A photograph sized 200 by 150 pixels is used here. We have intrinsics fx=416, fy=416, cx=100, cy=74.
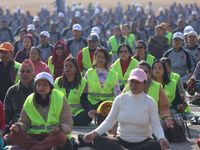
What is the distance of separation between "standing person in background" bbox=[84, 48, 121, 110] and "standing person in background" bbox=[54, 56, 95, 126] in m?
0.61

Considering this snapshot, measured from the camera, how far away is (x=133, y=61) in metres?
8.29

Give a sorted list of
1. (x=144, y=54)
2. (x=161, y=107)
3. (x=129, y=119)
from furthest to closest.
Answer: (x=144, y=54), (x=161, y=107), (x=129, y=119)

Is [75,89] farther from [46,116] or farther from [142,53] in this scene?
[142,53]

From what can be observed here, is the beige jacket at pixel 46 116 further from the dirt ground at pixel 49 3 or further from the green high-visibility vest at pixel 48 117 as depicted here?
the dirt ground at pixel 49 3

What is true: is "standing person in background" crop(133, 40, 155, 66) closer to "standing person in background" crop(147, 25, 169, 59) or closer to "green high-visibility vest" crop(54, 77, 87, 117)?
"green high-visibility vest" crop(54, 77, 87, 117)

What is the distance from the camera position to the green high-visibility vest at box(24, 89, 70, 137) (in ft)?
16.3

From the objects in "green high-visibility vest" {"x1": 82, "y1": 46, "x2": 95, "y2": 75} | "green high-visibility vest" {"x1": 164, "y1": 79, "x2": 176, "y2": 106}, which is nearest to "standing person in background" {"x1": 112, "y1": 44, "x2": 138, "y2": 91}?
"green high-visibility vest" {"x1": 82, "y1": 46, "x2": 95, "y2": 75}

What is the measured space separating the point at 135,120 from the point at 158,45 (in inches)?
295

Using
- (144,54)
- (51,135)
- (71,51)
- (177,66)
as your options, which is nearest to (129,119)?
(51,135)

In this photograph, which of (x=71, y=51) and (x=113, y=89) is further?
(x=71, y=51)

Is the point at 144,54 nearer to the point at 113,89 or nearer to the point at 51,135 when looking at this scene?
the point at 113,89

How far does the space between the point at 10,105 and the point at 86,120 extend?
1.27 metres

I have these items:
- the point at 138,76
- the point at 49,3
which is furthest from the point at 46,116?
the point at 49,3

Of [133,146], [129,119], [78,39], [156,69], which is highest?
[78,39]
